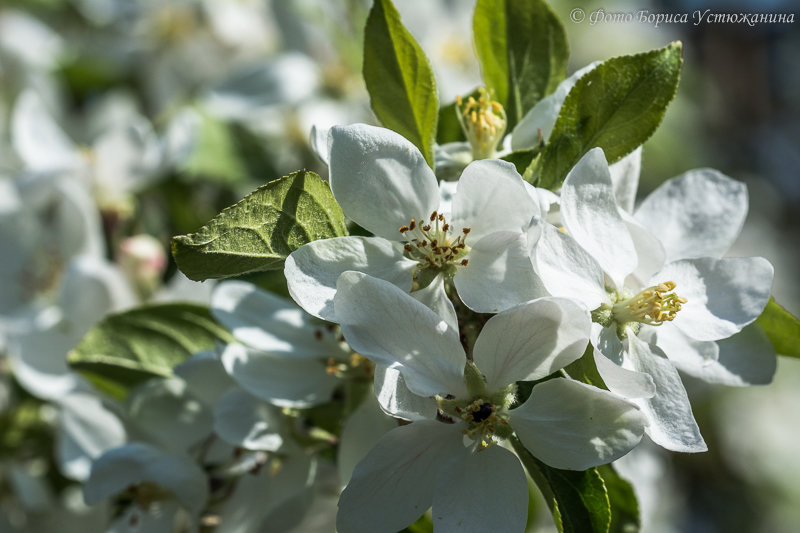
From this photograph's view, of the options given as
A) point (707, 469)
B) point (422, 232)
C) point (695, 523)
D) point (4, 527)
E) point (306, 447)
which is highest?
point (422, 232)

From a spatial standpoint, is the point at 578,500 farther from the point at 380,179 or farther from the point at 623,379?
the point at 380,179

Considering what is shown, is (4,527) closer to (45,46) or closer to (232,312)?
(232,312)

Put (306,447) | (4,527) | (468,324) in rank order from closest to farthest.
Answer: (468,324), (306,447), (4,527)

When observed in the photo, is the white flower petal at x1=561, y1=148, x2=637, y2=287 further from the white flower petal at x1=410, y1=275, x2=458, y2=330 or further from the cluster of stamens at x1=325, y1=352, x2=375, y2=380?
the cluster of stamens at x1=325, y1=352, x2=375, y2=380

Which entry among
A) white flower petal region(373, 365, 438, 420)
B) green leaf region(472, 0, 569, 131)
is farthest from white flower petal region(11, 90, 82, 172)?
white flower petal region(373, 365, 438, 420)

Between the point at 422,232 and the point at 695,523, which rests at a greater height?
the point at 422,232

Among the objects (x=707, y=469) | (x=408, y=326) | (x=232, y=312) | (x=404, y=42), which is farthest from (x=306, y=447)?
(x=707, y=469)
